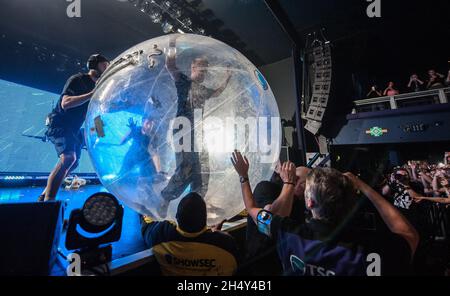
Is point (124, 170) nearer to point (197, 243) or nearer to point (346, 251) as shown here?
point (197, 243)

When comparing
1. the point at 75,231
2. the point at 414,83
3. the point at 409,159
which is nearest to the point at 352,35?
the point at 414,83

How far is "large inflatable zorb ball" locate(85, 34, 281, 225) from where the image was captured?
985 mm

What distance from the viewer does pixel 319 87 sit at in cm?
519

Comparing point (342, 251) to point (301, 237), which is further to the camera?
point (301, 237)

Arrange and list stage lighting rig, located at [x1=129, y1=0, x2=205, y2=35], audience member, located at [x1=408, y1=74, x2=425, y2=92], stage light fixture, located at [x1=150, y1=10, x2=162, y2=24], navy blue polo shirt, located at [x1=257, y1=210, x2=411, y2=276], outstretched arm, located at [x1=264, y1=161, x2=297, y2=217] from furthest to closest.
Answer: audience member, located at [x1=408, y1=74, x2=425, y2=92], stage light fixture, located at [x1=150, y1=10, x2=162, y2=24], stage lighting rig, located at [x1=129, y1=0, x2=205, y2=35], outstretched arm, located at [x1=264, y1=161, x2=297, y2=217], navy blue polo shirt, located at [x1=257, y1=210, x2=411, y2=276]

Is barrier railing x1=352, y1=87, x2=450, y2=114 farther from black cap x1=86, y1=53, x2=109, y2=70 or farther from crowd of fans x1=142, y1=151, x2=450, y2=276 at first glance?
black cap x1=86, y1=53, x2=109, y2=70

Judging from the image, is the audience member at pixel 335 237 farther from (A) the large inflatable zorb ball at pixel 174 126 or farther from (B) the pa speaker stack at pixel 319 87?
(B) the pa speaker stack at pixel 319 87

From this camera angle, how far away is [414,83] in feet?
20.6

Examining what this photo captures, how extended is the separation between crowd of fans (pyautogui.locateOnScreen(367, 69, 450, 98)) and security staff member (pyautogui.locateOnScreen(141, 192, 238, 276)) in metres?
6.96

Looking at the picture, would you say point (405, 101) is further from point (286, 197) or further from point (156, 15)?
point (156, 15)

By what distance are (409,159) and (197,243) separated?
844 cm

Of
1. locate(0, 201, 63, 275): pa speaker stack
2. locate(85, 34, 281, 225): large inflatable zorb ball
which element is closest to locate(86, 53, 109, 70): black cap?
locate(85, 34, 281, 225): large inflatable zorb ball

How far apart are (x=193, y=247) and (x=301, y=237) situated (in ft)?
1.75

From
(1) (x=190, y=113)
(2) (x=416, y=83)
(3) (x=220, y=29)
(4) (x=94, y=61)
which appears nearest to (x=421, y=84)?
(2) (x=416, y=83)
